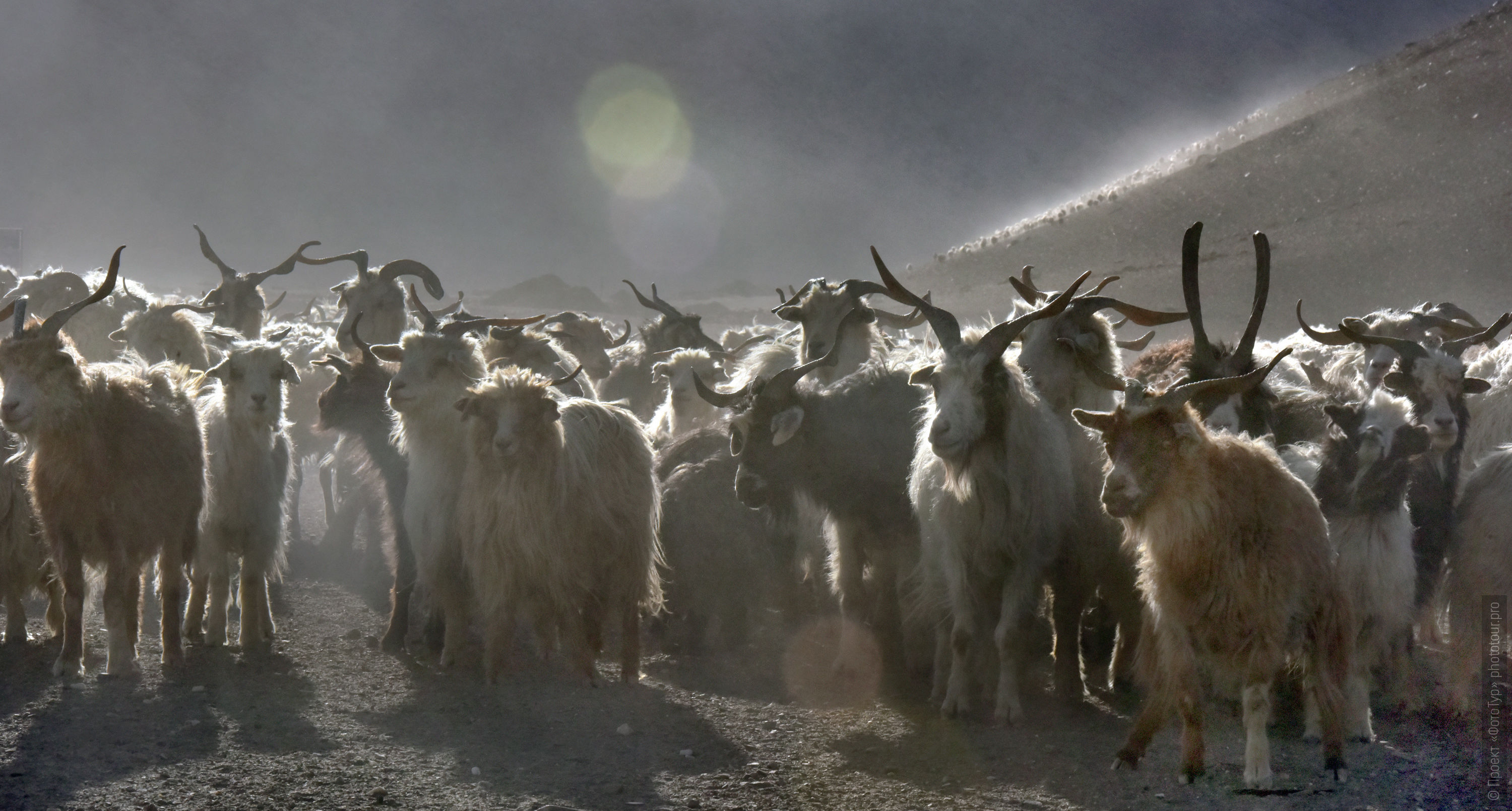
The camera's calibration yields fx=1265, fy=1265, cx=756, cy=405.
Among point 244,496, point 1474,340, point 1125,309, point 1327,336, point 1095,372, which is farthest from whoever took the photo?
point 244,496

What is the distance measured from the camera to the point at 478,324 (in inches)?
328

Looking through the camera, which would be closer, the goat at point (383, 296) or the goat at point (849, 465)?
the goat at point (849, 465)

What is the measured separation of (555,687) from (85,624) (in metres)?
3.26

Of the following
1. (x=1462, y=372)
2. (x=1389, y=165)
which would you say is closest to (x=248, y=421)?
(x=1462, y=372)

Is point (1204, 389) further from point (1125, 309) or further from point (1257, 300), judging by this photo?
point (1125, 309)

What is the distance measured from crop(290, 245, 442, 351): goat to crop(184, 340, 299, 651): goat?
2.95 meters

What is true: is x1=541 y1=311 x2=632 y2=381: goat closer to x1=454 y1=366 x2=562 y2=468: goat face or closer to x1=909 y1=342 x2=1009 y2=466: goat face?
x1=454 y1=366 x2=562 y2=468: goat face

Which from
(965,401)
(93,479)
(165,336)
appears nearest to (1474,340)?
(965,401)

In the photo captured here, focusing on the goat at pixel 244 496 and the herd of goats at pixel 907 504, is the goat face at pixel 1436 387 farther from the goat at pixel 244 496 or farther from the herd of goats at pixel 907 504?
the goat at pixel 244 496

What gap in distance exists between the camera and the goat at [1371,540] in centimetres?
530

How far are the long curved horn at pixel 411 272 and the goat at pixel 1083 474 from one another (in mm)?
5748

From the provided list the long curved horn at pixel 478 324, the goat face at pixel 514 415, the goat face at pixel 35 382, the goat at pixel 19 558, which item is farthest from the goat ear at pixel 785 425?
the goat at pixel 19 558

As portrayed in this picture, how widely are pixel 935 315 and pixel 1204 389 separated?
196 centimetres

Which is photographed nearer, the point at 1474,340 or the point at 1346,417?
the point at 1346,417
